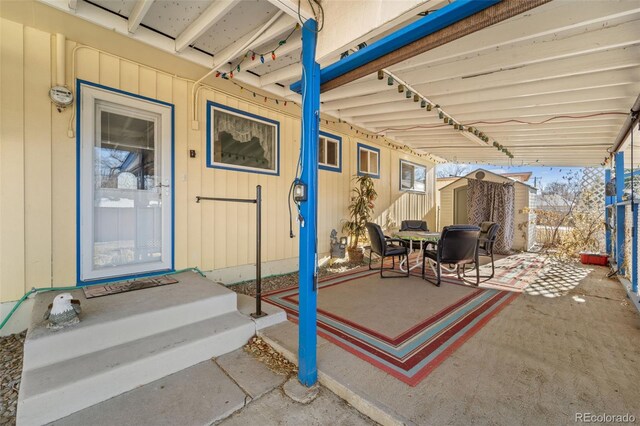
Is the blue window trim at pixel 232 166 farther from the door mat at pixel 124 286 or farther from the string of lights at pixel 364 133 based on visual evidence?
the door mat at pixel 124 286

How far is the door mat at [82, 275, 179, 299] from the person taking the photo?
2.47 meters

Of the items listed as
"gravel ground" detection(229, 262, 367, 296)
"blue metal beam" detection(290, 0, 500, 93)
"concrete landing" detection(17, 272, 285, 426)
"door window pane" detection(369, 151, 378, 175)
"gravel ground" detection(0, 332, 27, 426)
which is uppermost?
"door window pane" detection(369, 151, 378, 175)

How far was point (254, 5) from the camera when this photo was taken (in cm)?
238

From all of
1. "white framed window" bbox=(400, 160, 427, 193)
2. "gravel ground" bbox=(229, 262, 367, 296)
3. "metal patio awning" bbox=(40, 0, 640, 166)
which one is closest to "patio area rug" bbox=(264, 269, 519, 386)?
"gravel ground" bbox=(229, 262, 367, 296)

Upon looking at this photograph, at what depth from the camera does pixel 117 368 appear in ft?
5.43

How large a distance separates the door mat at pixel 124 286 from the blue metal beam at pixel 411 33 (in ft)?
8.47

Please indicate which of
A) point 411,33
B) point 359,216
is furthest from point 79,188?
point 359,216

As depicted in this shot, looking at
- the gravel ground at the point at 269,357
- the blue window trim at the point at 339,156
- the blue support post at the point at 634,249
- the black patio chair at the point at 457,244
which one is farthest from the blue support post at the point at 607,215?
the gravel ground at the point at 269,357

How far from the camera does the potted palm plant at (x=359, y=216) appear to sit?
5.54 meters

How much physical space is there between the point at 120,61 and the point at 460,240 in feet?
15.3

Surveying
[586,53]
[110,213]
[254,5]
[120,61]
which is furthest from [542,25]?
[110,213]

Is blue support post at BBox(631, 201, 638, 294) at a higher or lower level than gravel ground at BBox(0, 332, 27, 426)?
higher

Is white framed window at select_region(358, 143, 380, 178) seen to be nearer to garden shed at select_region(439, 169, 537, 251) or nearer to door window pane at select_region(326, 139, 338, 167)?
door window pane at select_region(326, 139, 338, 167)

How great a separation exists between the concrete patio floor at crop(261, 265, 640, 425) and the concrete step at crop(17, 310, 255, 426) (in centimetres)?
41
